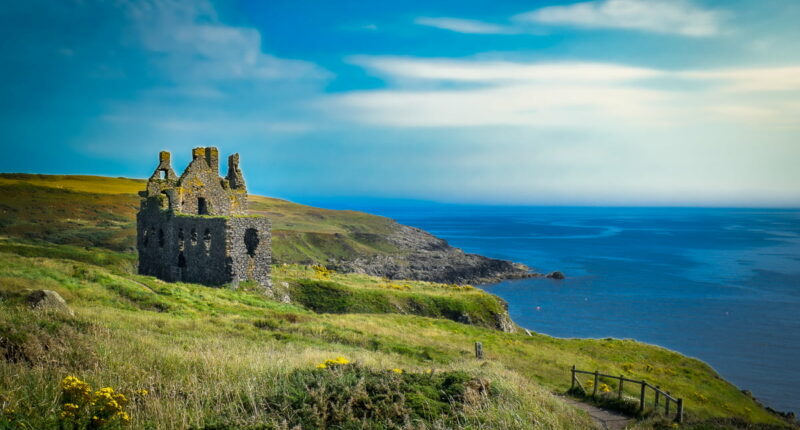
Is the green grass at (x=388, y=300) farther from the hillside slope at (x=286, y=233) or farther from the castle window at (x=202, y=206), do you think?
the hillside slope at (x=286, y=233)

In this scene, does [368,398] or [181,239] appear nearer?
[368,398]

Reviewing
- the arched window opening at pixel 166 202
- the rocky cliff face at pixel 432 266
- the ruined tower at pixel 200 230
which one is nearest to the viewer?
Answer: the ruined tower at pixel 200 230

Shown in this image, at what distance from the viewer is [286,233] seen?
4166 inches

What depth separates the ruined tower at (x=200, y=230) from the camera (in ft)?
105

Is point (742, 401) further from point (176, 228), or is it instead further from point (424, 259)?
point (424, 259)

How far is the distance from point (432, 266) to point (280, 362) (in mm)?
99795

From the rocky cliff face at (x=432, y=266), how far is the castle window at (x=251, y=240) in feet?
195

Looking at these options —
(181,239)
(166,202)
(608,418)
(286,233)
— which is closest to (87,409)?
(608,418)

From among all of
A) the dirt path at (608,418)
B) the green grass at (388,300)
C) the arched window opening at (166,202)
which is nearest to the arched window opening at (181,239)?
the arched window opening at (166,202)

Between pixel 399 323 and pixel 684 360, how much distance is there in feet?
75.3

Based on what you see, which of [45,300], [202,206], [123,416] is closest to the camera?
[123,416]

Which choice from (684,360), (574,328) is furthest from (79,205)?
(684,360)

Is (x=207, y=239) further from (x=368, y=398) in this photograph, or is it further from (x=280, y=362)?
(x=368, y=398)

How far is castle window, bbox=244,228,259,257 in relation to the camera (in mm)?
33219
